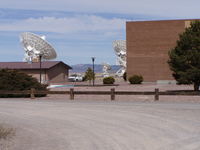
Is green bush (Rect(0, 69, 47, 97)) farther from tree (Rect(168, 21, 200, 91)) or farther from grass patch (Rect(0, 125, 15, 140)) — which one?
grass patch (Rect(0, 125, 15, 140))

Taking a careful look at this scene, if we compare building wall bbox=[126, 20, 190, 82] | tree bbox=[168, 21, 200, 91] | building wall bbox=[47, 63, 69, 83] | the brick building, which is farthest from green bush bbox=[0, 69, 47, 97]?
building wall bbox=[47, 63, 69, 83]

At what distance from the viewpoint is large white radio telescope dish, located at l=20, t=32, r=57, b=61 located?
82.4 m

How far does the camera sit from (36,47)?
83.4 meters

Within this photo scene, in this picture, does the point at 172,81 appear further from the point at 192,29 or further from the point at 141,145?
the point at 141,145

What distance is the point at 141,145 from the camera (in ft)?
32.1

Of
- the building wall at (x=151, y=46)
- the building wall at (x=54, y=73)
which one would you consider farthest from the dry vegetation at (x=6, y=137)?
the building wall at (x=54, y=73)

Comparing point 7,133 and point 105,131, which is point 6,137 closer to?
point 7,133

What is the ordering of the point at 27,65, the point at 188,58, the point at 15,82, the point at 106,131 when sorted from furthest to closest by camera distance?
the point at 27,65, the point at 188,58, the point at 15,82, the point at 106,131

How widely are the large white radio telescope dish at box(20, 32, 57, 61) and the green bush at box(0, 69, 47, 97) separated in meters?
47.9

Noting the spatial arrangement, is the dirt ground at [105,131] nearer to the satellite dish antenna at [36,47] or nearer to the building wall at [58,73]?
the building wall at [58,73]

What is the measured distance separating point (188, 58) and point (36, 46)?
53.1m

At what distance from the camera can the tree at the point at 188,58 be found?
33781 mm

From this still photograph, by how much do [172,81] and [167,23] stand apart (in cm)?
962

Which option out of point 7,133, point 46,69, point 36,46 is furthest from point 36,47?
point 7,133
